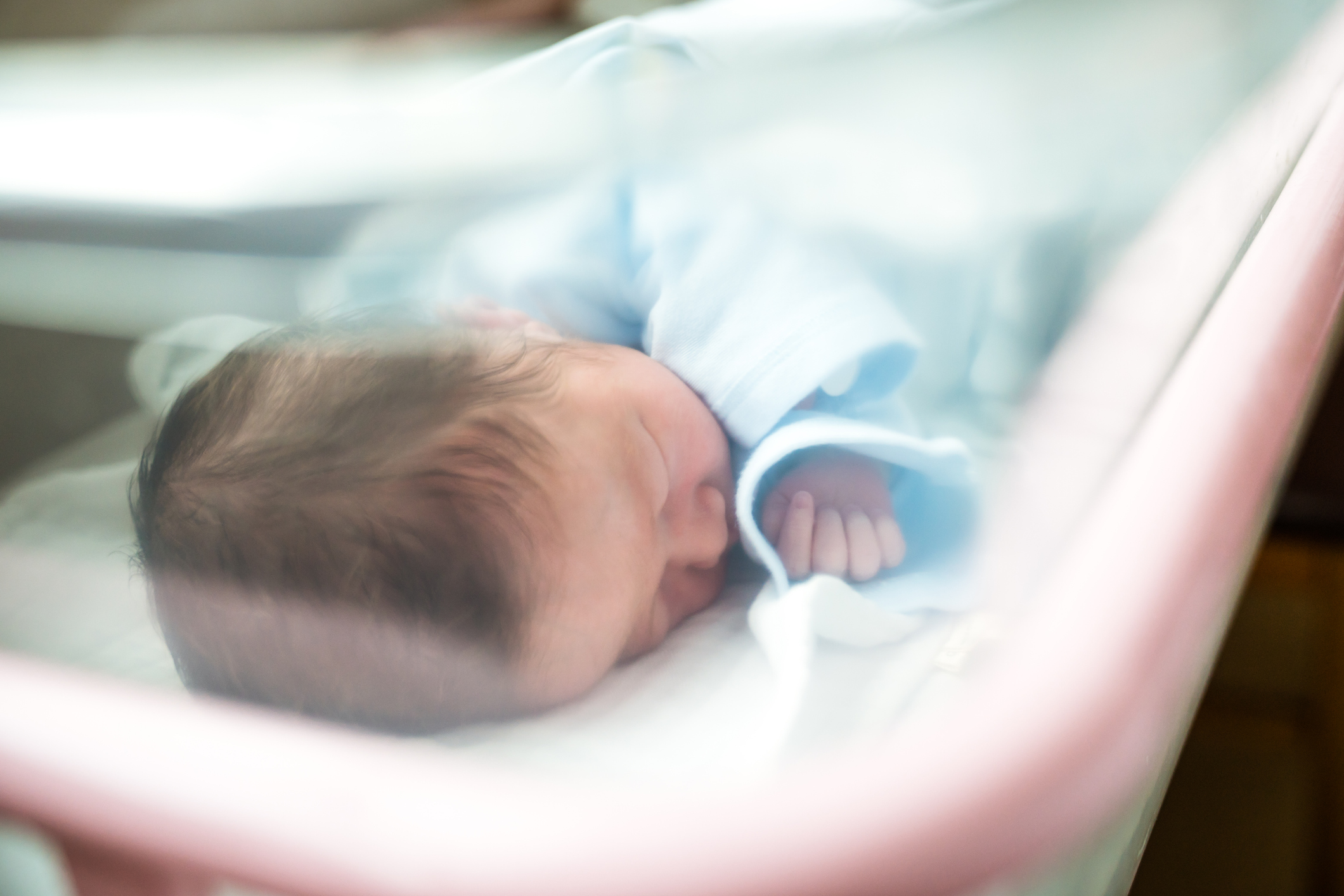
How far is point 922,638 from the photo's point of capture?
1.00 ft

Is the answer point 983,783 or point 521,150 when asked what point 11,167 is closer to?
point 521,150

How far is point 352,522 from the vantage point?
0.33 metres

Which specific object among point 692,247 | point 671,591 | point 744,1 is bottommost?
point 671,591

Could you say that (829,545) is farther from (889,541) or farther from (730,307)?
(730,307)

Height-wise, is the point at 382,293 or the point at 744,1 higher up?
the point at 744,1

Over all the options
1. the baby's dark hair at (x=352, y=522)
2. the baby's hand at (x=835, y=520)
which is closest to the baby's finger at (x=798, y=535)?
the baby's hand at (x=835, y=520)

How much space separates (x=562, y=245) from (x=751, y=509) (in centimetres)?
21

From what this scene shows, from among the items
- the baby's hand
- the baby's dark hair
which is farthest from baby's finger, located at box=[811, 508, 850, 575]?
the baby's dark hair

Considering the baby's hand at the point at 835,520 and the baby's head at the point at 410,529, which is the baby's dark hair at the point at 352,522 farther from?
the baby's hand at the point at 835,520

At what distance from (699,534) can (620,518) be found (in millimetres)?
57

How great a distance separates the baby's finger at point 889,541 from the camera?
0.37m

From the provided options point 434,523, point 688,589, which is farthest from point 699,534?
point 434,523

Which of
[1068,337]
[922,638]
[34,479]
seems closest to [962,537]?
[922,638]

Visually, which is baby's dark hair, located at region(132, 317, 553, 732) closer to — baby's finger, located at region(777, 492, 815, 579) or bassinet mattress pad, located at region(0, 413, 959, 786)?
bassinet mattress pad, located at region(0, 413, 959, 786)
